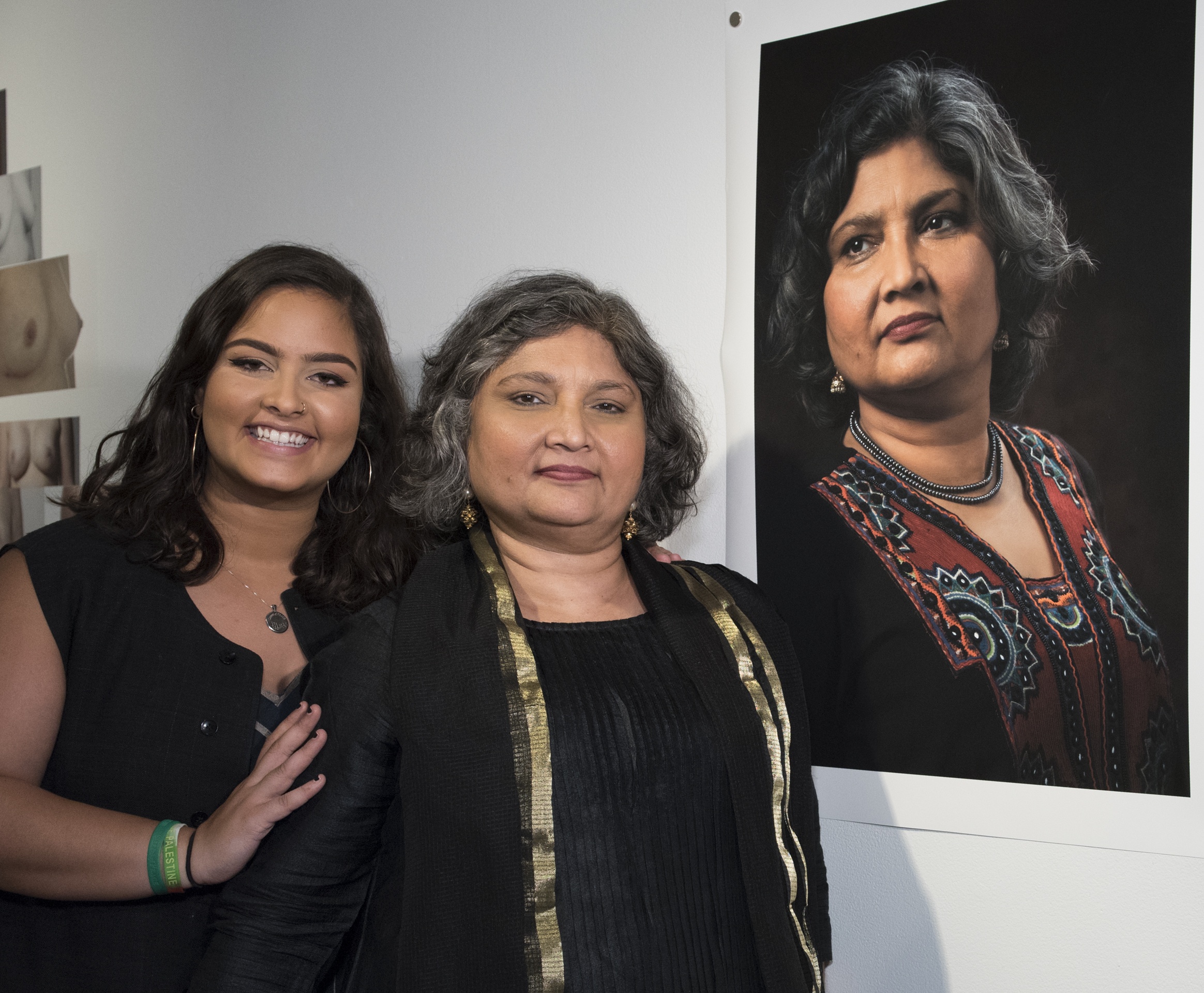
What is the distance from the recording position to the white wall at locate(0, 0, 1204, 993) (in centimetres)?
151

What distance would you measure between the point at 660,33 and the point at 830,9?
1.07 feet

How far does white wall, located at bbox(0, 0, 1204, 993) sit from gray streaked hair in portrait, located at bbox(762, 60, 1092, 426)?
159 millimetres

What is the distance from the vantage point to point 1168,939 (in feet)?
4.65

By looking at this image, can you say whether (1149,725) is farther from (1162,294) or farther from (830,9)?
(830,9)

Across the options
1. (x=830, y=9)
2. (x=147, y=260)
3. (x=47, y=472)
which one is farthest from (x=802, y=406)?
(x=47, y=472)

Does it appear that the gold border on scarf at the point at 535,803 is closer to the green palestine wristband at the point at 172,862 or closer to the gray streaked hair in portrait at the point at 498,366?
the gray streaked hair in portrait at the point at 498,366

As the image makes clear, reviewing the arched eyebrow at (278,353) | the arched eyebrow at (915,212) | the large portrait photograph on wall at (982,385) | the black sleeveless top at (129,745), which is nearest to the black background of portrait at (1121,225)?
the large portrait photograph on wall at (982,385)

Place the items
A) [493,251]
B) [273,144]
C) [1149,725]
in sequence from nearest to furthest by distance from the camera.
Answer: [1149,725]
[493,251]
[273,144]

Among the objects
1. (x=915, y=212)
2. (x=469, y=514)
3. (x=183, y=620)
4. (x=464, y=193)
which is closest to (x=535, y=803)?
(x=469, y=514)

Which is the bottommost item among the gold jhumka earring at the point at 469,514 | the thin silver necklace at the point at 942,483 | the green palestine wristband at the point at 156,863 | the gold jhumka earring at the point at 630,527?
the green palestine wristband at the point at 156,863

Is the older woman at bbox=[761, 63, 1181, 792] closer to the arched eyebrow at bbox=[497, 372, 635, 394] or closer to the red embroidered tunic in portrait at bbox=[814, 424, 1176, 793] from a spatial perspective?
the red embroidered tunic in portrait at bbox=[814, 424, 1176, 793]

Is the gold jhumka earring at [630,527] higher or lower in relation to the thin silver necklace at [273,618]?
higher

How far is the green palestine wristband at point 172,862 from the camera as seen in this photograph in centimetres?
139

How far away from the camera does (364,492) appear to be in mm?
1832
